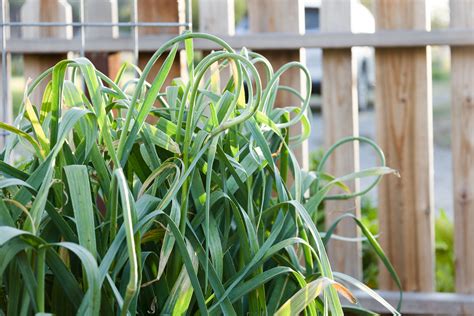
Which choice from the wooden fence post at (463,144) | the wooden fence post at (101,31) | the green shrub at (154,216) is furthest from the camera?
the wooden fence post at (101,31)

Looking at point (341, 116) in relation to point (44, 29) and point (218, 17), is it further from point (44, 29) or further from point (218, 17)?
point (44, 29)

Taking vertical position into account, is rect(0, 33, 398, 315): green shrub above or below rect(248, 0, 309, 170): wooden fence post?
below

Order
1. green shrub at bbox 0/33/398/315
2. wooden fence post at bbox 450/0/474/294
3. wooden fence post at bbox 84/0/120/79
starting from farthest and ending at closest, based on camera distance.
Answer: wooden fence post at bbox 84/0/120/79
wooden fence post at bbox 450/0/474/294
green shrub at bbox 0/33/398/315

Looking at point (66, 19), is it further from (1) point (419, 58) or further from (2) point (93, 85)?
(2) point (93, 85)

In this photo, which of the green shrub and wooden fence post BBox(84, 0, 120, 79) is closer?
the green shrub

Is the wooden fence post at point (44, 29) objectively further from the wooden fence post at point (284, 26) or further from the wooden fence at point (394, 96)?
the wooden fence post at point (284, 26)

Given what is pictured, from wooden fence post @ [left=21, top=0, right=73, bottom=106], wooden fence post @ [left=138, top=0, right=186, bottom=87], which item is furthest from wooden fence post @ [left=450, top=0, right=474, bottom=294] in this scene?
wooden fence post @ [left=21, top=0, right=73, bottom=106]

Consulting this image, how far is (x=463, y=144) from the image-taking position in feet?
8.70

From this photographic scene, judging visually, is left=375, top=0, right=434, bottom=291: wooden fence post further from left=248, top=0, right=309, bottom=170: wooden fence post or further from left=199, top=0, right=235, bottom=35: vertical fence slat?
left=199, top=0, right=235, bottom=35: vertical fence slat

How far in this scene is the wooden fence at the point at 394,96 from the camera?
2629 millimetres

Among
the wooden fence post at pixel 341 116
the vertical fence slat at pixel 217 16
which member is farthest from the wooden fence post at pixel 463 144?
the vertical fence slat at pixel 217 16

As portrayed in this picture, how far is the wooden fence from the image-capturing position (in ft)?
8.63

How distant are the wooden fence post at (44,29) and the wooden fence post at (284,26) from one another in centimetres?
63

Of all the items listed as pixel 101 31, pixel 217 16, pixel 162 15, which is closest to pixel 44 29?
pixel 101 31
